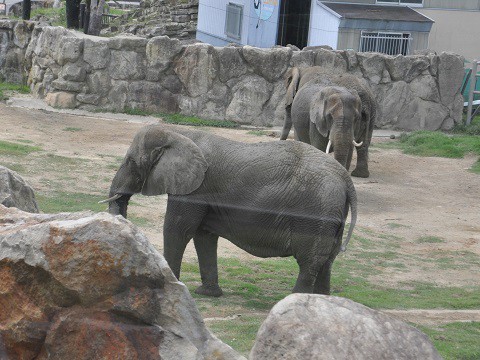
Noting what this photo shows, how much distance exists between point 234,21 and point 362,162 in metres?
10.3

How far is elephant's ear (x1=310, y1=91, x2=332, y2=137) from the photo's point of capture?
10920 millimetres

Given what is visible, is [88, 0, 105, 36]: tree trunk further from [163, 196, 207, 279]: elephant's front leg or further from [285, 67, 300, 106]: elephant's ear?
[163, 196, 207, 279]: elephant's front leg

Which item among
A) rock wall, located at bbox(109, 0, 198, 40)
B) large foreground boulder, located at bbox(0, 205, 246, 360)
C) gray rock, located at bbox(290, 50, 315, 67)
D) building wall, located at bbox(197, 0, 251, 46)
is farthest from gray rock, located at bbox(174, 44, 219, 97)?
large foreground boulder, located at bbox(0, 205, 246, 360)

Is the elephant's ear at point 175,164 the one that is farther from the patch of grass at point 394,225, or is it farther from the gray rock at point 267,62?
the gray rock at point 267,62

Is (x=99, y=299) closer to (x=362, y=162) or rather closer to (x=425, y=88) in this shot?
(x=362, y=162)

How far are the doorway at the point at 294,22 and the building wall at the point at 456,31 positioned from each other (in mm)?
2622

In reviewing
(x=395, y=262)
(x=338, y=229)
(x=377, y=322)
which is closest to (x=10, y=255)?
(x=377, y=322)

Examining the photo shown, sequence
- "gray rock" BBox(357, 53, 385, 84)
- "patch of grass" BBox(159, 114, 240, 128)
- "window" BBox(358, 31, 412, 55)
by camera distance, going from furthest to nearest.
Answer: "window" BBox(358, 31, 412, 55) → "gray rock" BBox(357, 53, 385, 84) → "patch of grass" BBox(159, 114, 240, 128)

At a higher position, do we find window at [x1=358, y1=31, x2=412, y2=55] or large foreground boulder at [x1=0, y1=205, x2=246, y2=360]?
window at [x1=358, y1=31, x2=412, y2=55]

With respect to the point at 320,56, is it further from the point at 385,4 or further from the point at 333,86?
the point at 385,4

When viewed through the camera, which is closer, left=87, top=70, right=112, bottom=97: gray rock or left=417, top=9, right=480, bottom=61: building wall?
left=87, top=70, right=112, bottom=97: gray rock

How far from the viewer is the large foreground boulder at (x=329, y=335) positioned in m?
3.37

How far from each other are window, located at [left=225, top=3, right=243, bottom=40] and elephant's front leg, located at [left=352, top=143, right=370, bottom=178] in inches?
389

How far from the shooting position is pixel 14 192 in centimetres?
555
